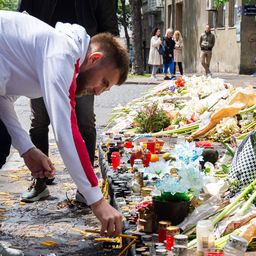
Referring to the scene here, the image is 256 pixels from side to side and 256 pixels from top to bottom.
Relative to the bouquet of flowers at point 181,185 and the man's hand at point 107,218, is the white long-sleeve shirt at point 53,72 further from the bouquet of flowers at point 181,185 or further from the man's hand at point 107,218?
the bouquet of flowers at point 181,185

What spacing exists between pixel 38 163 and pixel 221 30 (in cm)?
2819

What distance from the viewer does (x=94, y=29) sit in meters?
5.77

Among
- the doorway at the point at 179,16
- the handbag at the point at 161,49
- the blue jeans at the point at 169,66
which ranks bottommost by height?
the blue jeans at the point at 169,66

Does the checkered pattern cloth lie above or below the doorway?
above

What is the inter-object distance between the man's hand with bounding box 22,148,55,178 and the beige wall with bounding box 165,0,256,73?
2458cm

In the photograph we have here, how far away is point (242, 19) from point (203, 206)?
24.2 m

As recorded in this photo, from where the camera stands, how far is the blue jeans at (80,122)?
5648 millimetres

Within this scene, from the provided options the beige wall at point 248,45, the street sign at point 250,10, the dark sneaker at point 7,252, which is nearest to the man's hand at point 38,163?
the dark sneaker at point 7,252

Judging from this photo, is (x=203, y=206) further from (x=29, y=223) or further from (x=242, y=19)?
(x=242, y=19)

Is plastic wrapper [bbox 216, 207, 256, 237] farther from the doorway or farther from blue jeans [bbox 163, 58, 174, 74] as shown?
the doorway

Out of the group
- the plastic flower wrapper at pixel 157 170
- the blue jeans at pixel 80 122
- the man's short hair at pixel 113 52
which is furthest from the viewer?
the blue jeans at pixel 80 122

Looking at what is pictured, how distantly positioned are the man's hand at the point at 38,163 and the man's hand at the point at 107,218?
789 millimetres

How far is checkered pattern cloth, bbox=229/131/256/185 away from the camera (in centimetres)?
445

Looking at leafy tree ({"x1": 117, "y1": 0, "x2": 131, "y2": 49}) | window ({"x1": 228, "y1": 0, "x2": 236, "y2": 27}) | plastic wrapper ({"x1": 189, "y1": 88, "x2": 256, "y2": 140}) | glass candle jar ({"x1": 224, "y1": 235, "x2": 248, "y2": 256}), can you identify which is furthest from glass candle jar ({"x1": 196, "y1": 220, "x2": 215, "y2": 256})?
leafy tree ({"x1": 117, "y1": 0, "x2": 131, "y2": 49})
